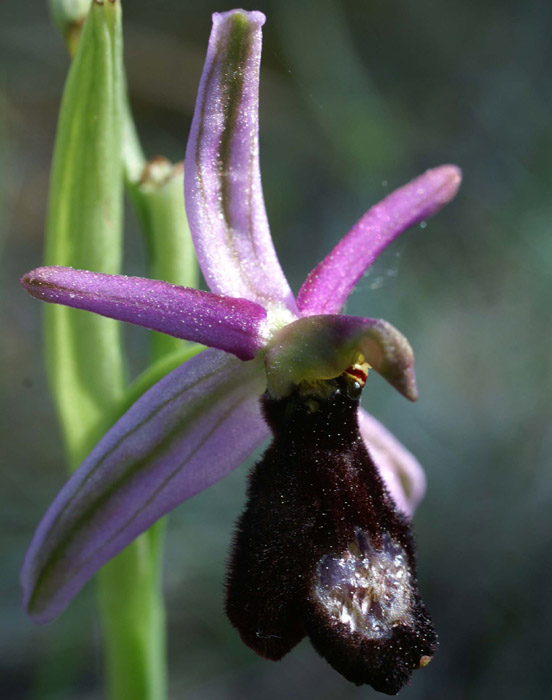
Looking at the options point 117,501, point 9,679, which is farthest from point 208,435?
point 9,679

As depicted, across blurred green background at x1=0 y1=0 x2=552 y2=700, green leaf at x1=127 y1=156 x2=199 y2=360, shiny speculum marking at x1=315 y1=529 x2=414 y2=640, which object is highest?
green leaf at x1=127 y1=156 x2=199 y2=360

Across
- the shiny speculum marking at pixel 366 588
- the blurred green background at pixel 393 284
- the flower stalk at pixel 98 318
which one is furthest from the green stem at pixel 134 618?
the blurred green background at pixel 393 284

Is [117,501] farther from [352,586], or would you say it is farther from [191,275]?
[191,275]

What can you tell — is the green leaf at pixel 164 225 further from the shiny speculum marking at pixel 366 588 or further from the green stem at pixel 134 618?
the shiny speculum marking at pixel 366 588

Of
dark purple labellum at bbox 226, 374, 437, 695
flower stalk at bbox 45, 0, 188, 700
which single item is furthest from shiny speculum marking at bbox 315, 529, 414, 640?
flower stalk at bbox 45, 0, 188, 700

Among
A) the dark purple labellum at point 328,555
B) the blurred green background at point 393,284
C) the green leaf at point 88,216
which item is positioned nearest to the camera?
the dark purple labellum at point 328,555

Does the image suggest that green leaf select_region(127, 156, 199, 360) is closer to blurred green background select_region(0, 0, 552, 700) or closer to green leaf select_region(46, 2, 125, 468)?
green leaf select_region(46, 2, 125, 468)

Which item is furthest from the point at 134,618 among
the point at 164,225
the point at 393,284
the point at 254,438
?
the point at 393,284
